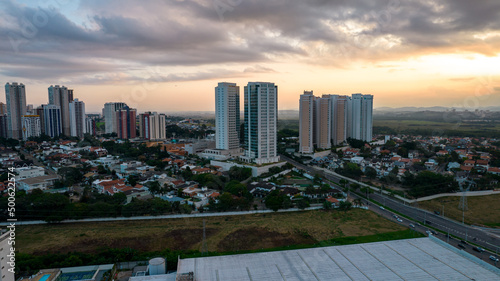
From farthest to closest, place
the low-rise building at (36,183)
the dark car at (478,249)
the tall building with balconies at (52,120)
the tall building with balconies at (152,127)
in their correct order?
the tall building with balconies at (152,127) < the tall building with balconies at (52,120) < the low-rise building at (36,183) < the dark car at (478,249)

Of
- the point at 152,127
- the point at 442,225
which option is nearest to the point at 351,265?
the point at 442,225


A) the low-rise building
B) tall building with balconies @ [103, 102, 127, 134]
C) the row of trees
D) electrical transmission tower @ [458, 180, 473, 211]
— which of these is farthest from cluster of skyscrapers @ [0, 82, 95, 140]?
electrical transmission tower @ [458, 180, 473, 211]

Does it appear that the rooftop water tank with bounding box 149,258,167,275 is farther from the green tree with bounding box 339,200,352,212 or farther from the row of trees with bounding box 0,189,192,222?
the green tree with bounding box 339,200,352,212

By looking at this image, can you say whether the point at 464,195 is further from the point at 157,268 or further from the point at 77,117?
the point at 77,117

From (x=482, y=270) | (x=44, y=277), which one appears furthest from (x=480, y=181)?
(x=44, y=277)

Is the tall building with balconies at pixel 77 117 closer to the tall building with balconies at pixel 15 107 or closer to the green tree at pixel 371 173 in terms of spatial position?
the tall building with balconies at pixel 15 107

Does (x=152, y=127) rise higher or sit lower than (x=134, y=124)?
lower

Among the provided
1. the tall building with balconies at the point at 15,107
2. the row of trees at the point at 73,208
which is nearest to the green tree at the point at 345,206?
the row of trees at the point at 73,208
